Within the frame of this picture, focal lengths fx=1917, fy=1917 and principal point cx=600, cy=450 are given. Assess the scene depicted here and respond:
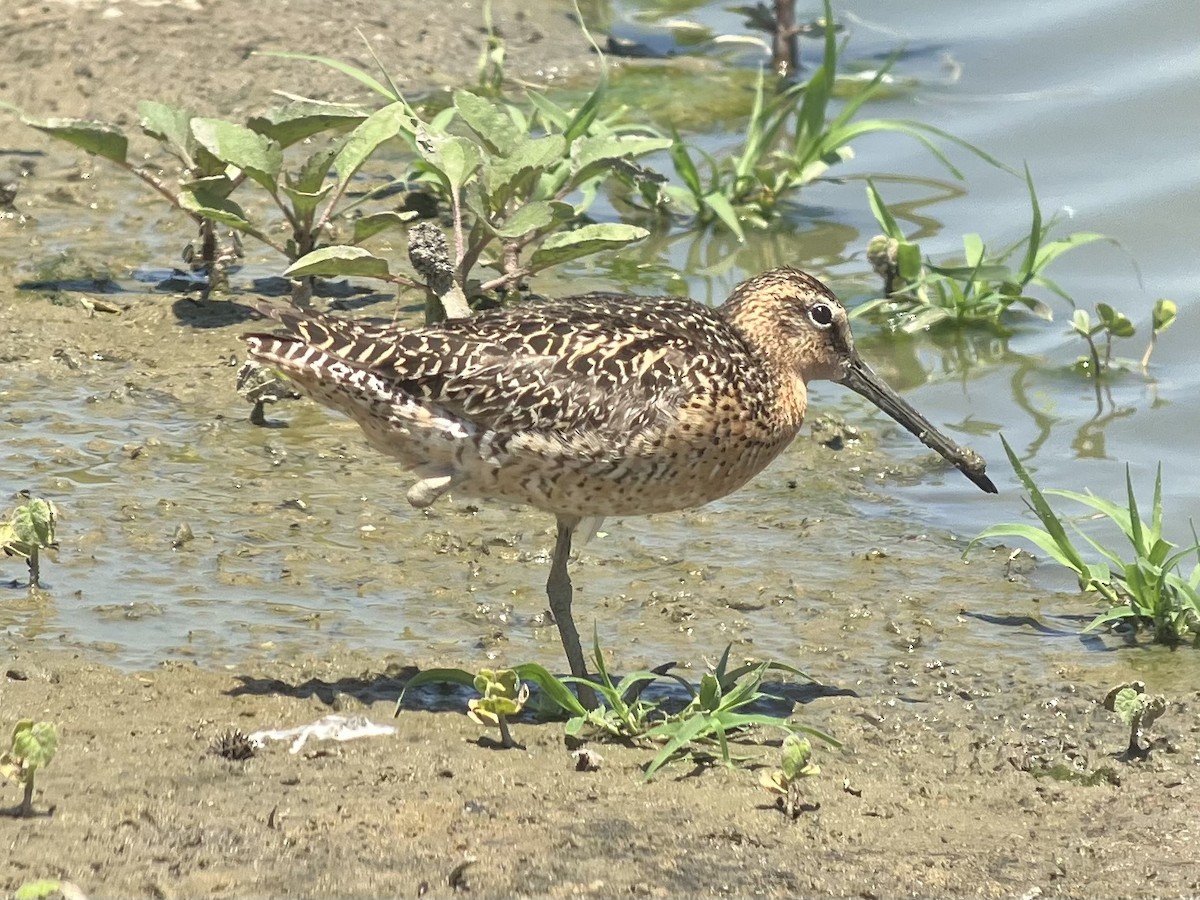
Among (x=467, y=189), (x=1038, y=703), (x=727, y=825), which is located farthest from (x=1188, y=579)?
(x=467, y=189)

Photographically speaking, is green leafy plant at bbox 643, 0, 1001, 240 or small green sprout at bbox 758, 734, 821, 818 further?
green leafy plant at bbox 643, 0, 1001, 240

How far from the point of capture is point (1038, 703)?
5.44 meters

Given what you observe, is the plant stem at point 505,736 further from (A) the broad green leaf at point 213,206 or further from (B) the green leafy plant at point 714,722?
(A) the broad green leaf at point 213,206

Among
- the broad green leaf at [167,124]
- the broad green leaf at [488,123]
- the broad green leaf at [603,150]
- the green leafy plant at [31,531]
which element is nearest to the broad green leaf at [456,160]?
the broad green leaf at [488,123]

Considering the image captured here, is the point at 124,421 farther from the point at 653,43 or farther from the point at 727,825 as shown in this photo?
the point at 653,43

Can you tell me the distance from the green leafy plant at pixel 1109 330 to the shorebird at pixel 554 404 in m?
2.53

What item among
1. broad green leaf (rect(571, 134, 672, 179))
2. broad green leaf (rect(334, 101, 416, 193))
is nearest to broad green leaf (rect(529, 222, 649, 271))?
broad green leaf (rect(571, 134, 672, 179))

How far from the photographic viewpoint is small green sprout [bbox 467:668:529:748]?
4.69 metres

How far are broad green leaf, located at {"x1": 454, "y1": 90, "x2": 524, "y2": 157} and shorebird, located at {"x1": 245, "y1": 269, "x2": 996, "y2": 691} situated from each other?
201cm

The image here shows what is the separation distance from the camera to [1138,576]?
231 inches

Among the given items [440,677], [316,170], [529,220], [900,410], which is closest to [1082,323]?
[900,410]

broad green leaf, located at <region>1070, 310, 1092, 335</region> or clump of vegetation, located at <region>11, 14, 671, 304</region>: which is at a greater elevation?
clump of vegetation, located at <region>11, 14, 671, 304</region>

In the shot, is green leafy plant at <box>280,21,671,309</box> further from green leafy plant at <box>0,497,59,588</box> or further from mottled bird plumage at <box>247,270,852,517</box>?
green leafy plant at <box>0,497,59,588</box>

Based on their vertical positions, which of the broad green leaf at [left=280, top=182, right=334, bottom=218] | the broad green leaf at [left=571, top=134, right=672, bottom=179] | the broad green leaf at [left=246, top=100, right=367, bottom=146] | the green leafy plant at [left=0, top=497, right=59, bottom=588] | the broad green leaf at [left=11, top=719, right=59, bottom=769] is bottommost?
the green leafy plant at [left=0, top=497, right=59, bottom=588]
